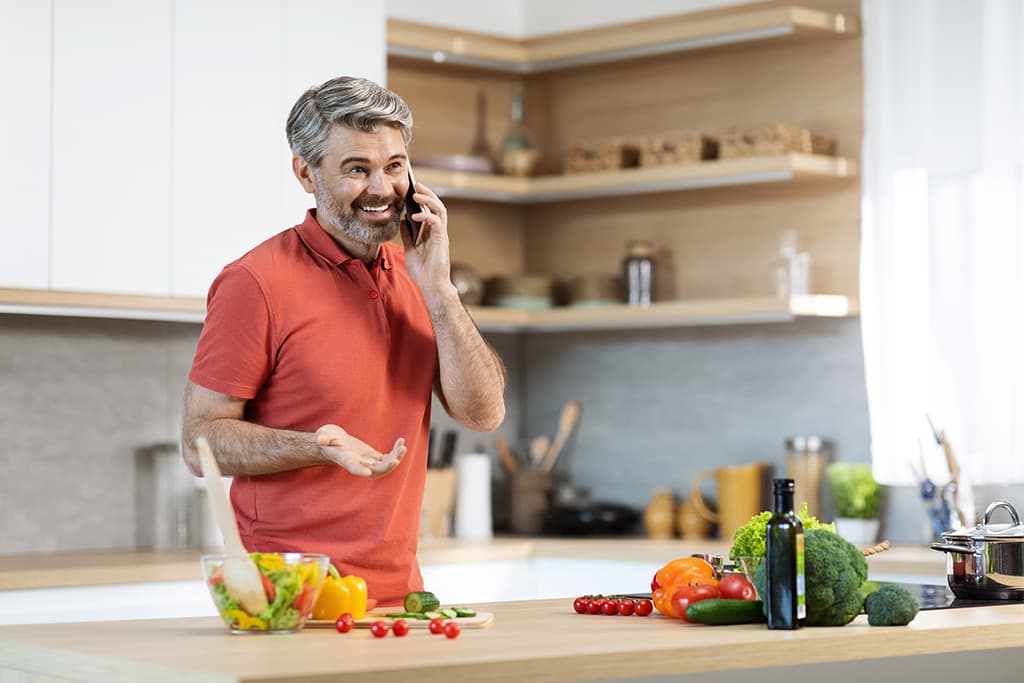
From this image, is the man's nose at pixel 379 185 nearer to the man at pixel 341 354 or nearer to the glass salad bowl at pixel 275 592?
the man at pixel 341 354

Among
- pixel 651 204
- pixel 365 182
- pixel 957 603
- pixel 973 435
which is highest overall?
pixel 651 204

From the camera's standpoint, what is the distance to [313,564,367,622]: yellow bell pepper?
7.72 feet

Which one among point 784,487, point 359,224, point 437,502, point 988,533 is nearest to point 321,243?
point 359,224

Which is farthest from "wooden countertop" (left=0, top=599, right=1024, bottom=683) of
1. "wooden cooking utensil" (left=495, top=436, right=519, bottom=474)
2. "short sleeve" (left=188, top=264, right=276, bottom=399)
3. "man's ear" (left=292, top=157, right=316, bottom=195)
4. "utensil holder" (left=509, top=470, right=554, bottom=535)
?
"wooden cooking utensil" (left=495, top=436, right=519, bottom=474)

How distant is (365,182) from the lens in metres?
2.79

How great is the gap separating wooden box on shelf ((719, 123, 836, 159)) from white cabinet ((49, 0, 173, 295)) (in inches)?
63.0

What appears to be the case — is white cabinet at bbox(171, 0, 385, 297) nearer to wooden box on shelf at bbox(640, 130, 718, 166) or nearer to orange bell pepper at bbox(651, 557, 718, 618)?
wooden box on shelf at bbox(640, 130, 718, 166)

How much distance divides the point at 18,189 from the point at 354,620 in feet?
7.00

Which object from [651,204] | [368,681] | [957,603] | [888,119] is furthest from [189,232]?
[368,681]

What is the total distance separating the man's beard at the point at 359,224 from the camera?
2.80m

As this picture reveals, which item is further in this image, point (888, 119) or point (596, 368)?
point (596, 368)

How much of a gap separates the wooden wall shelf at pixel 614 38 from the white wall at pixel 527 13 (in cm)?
11

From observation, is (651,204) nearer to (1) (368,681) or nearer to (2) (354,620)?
(2) (354,620)

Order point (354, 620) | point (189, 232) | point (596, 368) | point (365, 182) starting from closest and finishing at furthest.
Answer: point (354, 620), point (365, 182), point (189, 232), point (596, 368)
